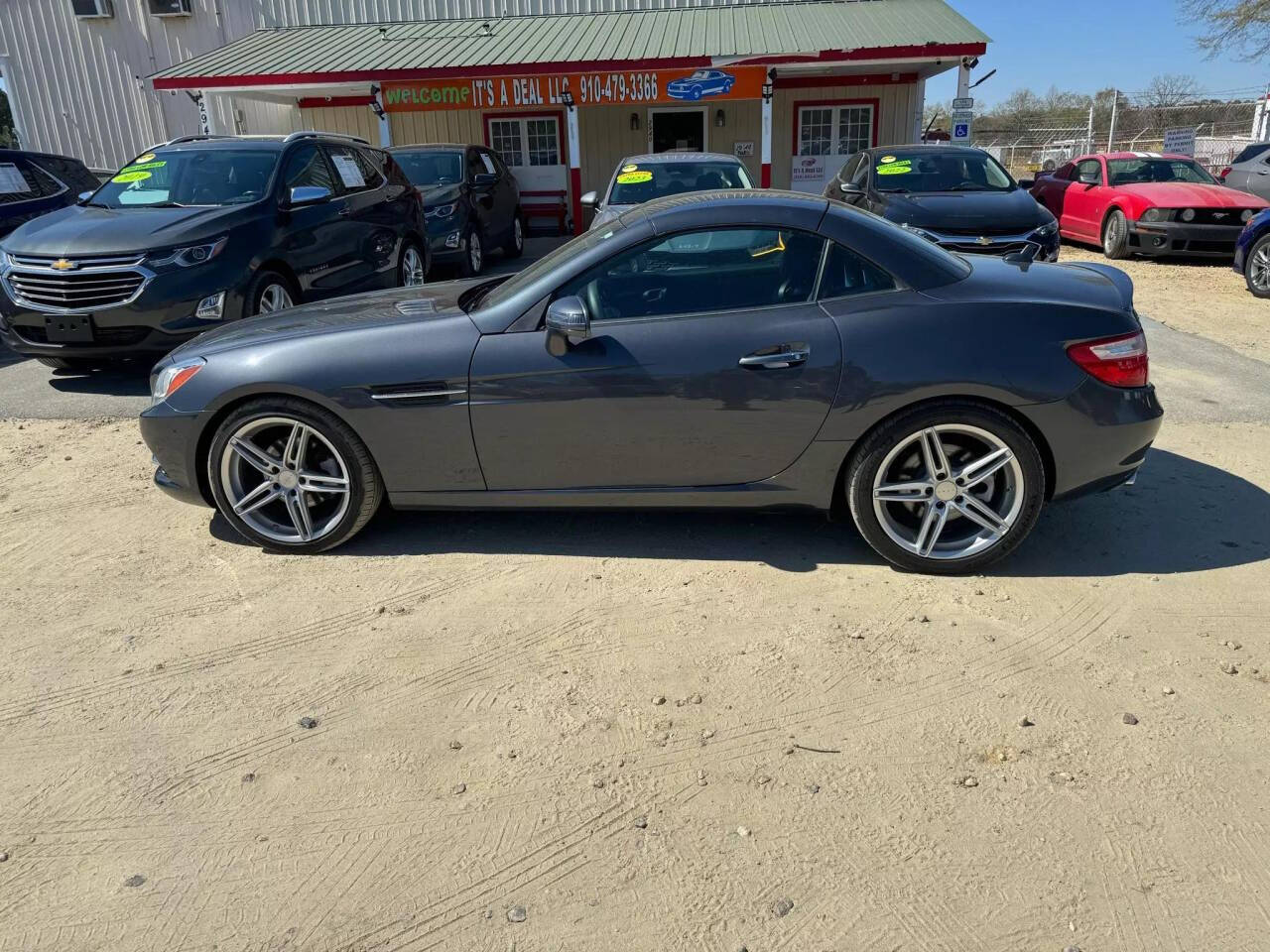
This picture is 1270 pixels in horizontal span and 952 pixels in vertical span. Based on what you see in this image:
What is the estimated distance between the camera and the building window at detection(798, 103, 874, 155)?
62.3ft

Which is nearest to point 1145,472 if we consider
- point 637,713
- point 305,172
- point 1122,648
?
point 1122,648

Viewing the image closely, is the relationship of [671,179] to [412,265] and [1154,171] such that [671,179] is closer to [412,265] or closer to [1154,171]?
[412,265]

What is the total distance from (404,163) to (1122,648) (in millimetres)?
11673

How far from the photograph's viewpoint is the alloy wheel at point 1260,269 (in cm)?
965

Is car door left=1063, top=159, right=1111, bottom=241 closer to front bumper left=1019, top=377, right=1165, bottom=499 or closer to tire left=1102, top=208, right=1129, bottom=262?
tire left=1102, top=208, right=1129, bottom=262

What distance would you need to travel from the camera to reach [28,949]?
2133mm

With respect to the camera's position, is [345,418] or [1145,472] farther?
[1145,472]

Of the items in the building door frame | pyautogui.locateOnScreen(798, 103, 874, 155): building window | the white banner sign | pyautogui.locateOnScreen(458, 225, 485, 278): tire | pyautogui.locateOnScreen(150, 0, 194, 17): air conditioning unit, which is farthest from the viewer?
the white banner sign

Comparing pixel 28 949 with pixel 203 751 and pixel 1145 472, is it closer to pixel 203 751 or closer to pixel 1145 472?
pixel 203 751

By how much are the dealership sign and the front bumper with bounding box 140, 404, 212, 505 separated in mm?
13398

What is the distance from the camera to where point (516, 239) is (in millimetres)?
14414

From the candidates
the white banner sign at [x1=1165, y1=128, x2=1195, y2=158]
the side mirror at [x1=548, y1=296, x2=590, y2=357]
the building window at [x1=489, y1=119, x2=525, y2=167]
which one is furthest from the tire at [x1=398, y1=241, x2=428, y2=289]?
the white banner sign at [x1=1165, y1=128, x2=1195, y2=158]

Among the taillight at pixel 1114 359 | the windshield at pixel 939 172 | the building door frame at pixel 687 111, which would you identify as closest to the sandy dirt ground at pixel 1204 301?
the windshield at pixel 939 172

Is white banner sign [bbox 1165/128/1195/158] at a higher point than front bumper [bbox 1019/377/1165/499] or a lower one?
higher
